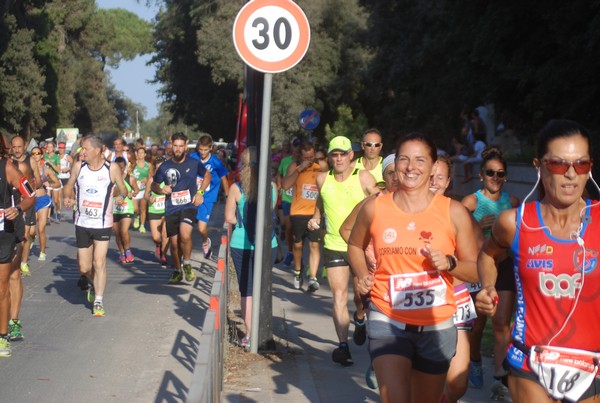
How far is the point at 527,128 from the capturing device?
22.3 m

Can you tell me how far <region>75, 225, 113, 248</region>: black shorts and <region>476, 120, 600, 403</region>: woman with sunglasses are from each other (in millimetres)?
7838

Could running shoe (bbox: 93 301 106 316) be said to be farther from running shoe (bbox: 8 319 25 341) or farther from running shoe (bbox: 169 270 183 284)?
running shoe (bbox: 169 270 183 284)

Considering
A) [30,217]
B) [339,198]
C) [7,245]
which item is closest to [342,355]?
[339,198]

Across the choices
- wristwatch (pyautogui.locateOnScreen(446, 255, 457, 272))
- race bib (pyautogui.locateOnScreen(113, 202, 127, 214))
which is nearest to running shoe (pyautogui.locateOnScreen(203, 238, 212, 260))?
race bib (pyautogui.locateOnScreen(113, 202, 127, 214))

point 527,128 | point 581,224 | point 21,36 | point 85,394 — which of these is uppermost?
point 21,36

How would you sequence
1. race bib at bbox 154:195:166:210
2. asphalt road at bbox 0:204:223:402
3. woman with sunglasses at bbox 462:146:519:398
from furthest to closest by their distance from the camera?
race bib at bbox 154:195:166:210 → asphalt road at bbox 0:204:223:402 → woman with sunglasses at bbox 462:146:519:398

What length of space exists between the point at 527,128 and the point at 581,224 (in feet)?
60.7

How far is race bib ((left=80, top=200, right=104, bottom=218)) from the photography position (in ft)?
38.6

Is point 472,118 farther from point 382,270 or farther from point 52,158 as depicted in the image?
point 382,270

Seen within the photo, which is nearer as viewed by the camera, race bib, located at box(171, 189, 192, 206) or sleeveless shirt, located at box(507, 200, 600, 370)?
sleeveless shirt, located at box(507, 200, 600, 370)

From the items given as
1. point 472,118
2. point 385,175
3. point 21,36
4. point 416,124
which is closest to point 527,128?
point 472,118

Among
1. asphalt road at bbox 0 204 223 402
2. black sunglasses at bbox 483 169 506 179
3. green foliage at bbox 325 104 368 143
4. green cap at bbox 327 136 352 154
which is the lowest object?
asphalt road at bbox 0 204 223 402

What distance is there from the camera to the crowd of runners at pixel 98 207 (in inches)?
371

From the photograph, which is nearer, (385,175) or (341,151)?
(385,175)
